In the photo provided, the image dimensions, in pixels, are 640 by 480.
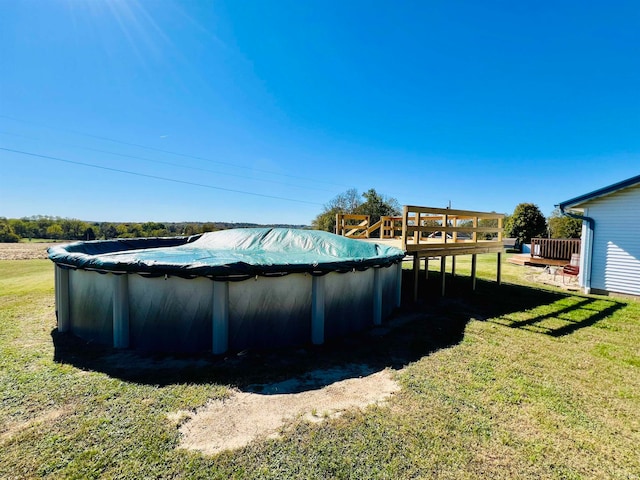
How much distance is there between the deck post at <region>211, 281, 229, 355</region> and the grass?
0.75 feet

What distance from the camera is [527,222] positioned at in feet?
85.1

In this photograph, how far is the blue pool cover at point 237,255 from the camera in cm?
346

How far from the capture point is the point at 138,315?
12.4 feet

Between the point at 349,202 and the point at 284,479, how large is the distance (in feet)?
122

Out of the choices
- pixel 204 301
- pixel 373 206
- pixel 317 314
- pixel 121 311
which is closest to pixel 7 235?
pixel 373 206

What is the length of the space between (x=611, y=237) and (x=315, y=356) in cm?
938

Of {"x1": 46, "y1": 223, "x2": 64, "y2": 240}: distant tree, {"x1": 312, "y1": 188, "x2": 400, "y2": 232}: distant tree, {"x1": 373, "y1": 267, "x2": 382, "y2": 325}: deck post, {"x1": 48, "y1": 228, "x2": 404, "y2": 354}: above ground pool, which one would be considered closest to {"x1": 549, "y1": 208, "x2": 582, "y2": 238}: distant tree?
{"x1": 312, "y1": 188, "x2": 400, "y2": 232}: distant tree

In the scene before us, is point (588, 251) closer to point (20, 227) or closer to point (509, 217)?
point (509, 217)

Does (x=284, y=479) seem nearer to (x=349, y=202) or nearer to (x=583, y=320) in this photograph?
(x=583, y=320)

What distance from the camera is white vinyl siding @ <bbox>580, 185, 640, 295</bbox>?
23.7ft

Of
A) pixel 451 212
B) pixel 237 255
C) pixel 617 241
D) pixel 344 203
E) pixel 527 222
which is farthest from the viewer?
pixel 344 203

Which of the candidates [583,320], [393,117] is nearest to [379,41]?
[393,117]

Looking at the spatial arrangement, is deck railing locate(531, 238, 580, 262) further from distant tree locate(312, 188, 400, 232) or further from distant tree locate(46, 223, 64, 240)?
distant tree locate(46, 223, 64, 240)

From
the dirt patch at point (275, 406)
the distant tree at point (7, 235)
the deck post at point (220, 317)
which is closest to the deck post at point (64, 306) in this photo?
the deck post at point (220, 317)
